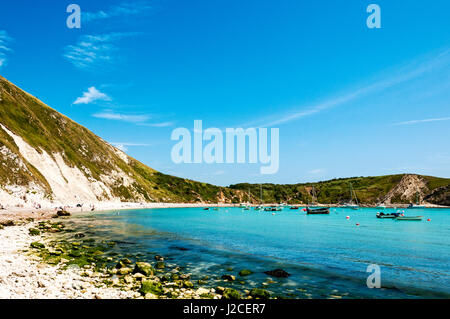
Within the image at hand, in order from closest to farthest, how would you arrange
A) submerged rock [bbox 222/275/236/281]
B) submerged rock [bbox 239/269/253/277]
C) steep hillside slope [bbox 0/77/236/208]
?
submerged rock [bbox 222/275/236/281] → submerged rock [bbox 239/269/253/277] → steep hillside slope [bbox 0/77/236/208]

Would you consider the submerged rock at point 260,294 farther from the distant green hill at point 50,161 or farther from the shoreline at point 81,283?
the distant green hill at point 50,161

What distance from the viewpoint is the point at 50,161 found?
108812 millimetres

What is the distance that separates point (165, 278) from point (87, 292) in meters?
6.16

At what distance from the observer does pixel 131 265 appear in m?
25.0

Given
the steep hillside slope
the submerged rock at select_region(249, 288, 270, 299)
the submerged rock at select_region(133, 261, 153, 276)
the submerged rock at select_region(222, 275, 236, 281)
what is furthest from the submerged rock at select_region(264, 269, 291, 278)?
the steep hillside slope

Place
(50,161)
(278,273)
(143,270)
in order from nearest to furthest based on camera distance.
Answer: (143,270) → (278,273) → (50,161)

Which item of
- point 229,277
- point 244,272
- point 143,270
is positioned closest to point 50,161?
point 143,270

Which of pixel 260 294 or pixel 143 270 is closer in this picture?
pixel 260 294

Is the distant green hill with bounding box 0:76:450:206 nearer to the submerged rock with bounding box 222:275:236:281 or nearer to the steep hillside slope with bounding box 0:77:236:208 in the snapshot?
the steep hillside slope with bounding box 0:77:236:208

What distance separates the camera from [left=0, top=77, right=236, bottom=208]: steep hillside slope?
83.1 m

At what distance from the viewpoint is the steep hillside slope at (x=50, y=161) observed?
8306 centimetres

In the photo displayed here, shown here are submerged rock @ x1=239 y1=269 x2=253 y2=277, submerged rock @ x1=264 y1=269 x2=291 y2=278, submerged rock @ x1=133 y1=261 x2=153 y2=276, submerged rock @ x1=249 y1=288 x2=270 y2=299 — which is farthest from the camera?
submerged rock @ x1=239 y1=269 x2=253 y2=277

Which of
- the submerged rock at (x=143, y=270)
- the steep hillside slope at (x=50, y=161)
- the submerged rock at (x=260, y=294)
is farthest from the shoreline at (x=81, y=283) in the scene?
the steep hillside slope at (x=50, y=161)

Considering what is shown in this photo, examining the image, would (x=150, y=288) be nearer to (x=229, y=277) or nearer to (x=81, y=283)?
(x=81, y=283)
